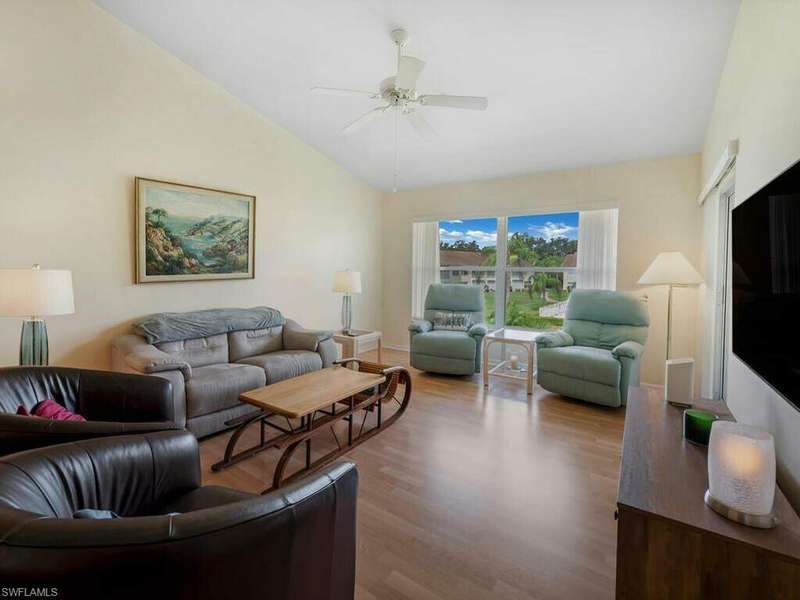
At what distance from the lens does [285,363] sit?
136 inches

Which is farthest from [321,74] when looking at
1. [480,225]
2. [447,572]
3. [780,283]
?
[447,572]

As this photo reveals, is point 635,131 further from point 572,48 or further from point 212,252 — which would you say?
point 212,252

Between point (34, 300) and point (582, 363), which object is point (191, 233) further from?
point (582, 363)

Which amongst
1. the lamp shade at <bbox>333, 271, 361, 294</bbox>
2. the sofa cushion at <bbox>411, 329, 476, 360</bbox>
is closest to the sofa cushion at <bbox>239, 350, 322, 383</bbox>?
the lamp shade at <bbox>333, 271, 361, 294</bbox>

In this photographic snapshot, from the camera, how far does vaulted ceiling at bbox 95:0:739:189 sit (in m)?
2.50

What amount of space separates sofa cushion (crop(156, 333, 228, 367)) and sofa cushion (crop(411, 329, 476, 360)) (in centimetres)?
205

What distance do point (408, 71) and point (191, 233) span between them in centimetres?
247

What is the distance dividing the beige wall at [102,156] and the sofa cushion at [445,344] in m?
1.72

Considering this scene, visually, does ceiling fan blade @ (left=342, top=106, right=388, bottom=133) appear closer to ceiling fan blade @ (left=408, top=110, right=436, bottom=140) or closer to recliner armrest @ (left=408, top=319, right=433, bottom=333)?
ceiling fan blade @ (left=408, top=110, right=436, bottom=140)

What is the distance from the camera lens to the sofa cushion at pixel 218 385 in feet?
8.98

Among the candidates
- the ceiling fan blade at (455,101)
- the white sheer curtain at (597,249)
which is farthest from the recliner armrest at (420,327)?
the ceiling fan blade at (455,101)

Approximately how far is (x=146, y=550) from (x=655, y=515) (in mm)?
1283

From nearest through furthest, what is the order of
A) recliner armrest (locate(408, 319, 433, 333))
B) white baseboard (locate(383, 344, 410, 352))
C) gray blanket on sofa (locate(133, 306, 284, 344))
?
gray blanket on sofa (locate(133, 306, 284, 344)) → recliner armrest (locate(408, 319, 433, 333)) → white baseboard (locate(383, 344, 410, 352))

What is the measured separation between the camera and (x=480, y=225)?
5.28 m
